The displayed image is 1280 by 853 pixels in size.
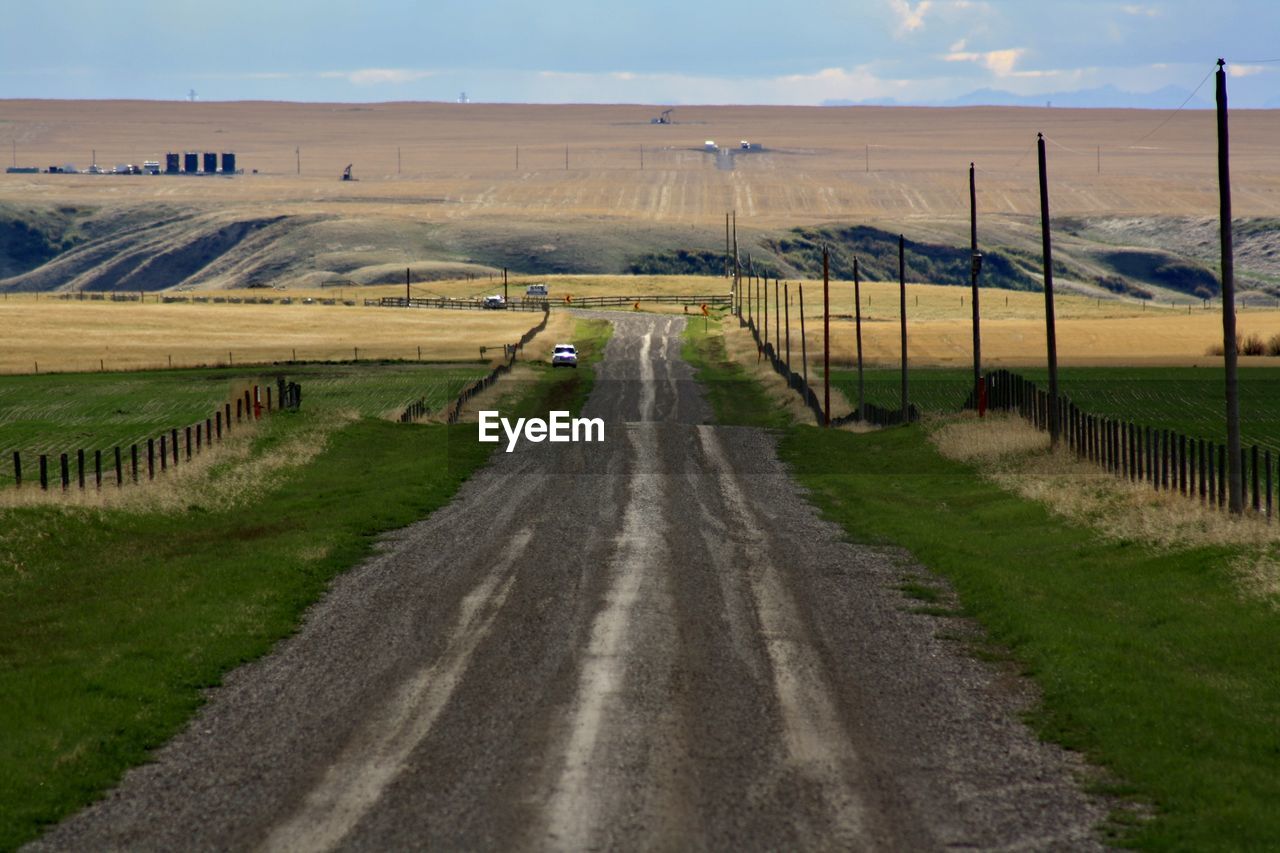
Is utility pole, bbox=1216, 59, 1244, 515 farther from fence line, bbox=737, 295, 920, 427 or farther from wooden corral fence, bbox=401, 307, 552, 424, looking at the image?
wooden corral fence, bbox=401, 307, 552, 424

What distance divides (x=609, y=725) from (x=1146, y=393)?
185ft

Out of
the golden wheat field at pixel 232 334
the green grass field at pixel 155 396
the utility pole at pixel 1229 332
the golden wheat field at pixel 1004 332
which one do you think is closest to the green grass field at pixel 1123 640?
the utility pole at pixel 1229 332

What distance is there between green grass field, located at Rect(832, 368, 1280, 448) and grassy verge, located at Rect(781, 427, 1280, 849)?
21.4 meters

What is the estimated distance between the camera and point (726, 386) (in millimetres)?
79625

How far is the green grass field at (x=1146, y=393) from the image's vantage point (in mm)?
52531

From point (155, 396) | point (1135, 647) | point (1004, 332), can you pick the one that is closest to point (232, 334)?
point (155, 396)

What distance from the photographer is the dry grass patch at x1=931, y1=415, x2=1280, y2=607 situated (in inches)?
864

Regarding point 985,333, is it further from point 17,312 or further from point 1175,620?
point 1175,620

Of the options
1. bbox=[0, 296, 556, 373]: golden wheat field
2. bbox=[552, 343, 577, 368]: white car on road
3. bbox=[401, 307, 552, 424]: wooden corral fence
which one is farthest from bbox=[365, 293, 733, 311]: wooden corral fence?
bbox=[552, 343, 577, 368]: white car on road

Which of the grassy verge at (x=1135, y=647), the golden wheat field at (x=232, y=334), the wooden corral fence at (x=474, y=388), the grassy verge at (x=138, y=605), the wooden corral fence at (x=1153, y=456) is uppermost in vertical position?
the golden wheat field at (x=232, y=334)

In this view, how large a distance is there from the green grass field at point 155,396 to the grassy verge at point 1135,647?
25.3 meters

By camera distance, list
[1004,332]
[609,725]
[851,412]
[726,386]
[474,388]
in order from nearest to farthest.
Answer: [609,725], [851,412], [474,388], [726,386], [1004,332]

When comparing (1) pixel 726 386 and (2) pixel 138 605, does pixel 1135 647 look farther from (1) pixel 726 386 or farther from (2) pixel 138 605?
(1) pixel 726 386

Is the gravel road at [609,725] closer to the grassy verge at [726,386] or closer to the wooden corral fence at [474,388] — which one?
the wooden corral fence at [474,388]
